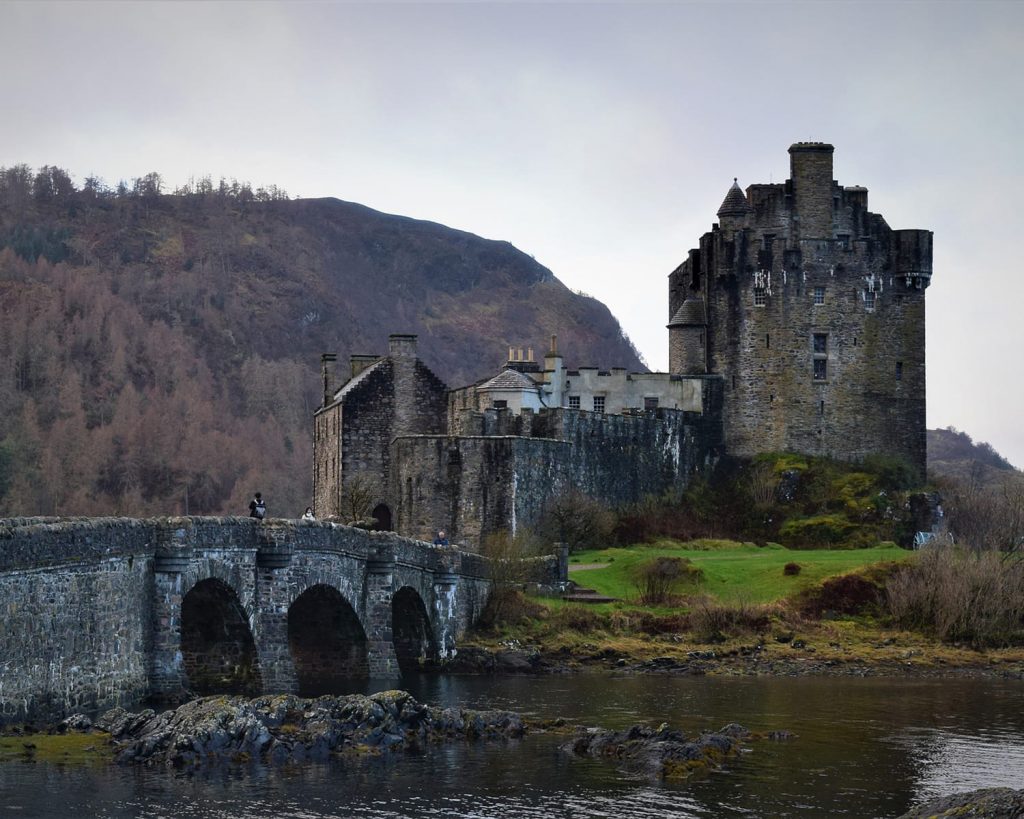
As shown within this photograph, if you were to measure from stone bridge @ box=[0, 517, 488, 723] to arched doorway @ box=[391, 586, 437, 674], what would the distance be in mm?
43

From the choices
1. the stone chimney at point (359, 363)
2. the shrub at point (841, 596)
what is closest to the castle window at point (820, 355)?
the stone chimney at point (359, 363)

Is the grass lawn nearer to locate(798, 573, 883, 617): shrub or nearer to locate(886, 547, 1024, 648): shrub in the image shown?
locate(798, 573, 883, 617): shrub

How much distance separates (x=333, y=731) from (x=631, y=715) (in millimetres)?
8819

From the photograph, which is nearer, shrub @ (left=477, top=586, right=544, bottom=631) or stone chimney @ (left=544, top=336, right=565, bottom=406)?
shrub @ (left=477, top=586, right=544, bottom=631)

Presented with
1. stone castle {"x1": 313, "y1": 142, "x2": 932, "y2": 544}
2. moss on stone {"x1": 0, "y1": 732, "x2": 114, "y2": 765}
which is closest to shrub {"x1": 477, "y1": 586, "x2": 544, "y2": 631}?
stone castle {"x1": 313, "y1": 142, "x2": 932, "y2": 544}

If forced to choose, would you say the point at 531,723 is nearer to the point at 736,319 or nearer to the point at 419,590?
the point at 419,590

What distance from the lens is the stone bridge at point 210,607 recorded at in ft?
118

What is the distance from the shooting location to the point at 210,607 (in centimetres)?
4562

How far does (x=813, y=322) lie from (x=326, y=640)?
39592mm

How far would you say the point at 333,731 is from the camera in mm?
39219

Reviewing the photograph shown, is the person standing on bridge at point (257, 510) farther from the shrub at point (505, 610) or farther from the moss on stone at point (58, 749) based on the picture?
the shrub at point (505, 610)

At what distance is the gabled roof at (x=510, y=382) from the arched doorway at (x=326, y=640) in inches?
1100

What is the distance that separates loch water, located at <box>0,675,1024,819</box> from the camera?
109ft

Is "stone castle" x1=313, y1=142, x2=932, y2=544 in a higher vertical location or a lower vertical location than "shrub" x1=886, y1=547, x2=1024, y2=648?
higher
